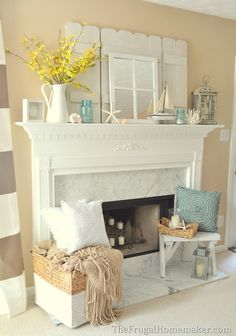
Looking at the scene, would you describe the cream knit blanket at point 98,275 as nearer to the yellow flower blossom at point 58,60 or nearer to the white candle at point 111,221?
the white candle at point 111,221

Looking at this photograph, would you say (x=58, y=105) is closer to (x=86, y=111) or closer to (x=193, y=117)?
(x=86, y=111)

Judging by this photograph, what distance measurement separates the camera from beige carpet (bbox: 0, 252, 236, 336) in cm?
242

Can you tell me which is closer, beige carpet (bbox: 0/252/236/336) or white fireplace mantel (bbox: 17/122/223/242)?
beige carpet (bbox: 0/252/236/336)

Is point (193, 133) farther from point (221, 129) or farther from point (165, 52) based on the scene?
point (165, 52)

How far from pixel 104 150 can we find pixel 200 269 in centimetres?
133

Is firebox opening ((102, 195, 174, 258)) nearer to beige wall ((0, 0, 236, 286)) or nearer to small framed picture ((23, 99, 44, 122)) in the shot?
beige wall ((0, 0, 236, 286))

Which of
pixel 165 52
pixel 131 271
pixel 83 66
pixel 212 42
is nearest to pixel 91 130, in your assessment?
pixel 83 66

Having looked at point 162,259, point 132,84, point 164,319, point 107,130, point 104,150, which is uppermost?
point 132,84

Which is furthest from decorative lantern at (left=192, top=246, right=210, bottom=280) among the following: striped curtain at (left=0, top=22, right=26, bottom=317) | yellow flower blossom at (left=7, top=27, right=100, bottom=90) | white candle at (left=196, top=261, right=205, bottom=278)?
yellow flower blossom at (left=7, top=27, right=100, bottom=90)

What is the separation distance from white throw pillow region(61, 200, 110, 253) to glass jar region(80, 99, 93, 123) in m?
0.64

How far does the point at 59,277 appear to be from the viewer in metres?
2.46

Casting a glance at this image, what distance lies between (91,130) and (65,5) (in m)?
0.95

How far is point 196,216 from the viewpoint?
3.24 metres

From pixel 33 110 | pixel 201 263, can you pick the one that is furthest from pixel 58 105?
pixel 201 263
